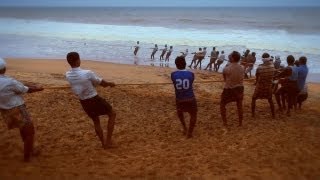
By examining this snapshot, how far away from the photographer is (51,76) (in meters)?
14.0

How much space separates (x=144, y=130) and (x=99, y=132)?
1.38m

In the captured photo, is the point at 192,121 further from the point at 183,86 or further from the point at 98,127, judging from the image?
the point at 98,127

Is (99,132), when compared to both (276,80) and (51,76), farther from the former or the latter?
(51,76)

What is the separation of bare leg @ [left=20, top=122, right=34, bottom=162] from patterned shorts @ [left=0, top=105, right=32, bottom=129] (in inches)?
2.9

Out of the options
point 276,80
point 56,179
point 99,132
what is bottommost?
point 56,179

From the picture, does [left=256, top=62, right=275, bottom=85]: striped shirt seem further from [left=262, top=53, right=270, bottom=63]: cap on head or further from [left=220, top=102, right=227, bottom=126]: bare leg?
[left=220, top=102, right=227, bottom=126]: bare leg

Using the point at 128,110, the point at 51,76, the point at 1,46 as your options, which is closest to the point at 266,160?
the point at 128,110

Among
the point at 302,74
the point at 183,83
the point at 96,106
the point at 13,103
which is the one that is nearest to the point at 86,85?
the point at 96,106

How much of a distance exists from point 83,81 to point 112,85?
0.45 m

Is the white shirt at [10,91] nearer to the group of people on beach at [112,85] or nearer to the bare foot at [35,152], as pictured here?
the group of people on beach at [112,85]

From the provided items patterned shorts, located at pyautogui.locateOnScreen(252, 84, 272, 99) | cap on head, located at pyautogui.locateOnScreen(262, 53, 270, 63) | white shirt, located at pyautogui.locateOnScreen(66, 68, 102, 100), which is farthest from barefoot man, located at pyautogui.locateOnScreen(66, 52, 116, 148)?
cap on head, located at pyautogui.locateOnScreen(262, 53, 270, 63)

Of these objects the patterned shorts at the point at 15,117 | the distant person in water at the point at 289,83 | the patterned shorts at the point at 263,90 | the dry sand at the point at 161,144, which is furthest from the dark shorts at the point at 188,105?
the distant person in water at the point at 289,83

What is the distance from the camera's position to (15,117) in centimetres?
577

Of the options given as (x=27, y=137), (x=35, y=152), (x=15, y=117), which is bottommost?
(x=35, y=152)
